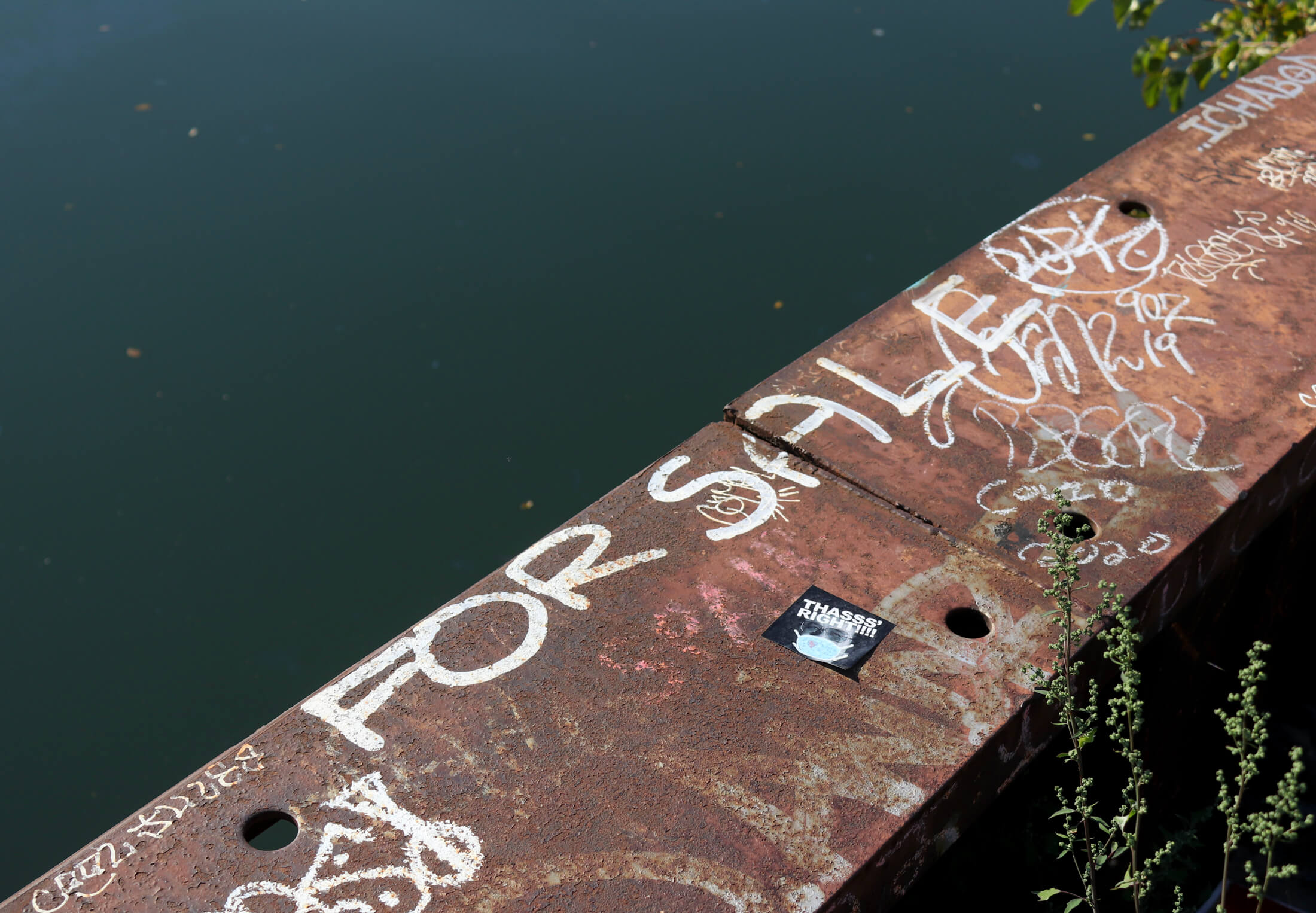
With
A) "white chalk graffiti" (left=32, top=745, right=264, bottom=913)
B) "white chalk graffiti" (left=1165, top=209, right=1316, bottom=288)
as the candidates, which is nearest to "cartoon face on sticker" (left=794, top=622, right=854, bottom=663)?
"white chalk graffiti" (left=32, top=745, right=264, bottom=913)

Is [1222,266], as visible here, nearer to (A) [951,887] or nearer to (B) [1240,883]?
(B) [1240,883]

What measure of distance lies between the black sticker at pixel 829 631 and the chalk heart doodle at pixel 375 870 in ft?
1.92

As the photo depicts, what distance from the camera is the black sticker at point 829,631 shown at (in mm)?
1779

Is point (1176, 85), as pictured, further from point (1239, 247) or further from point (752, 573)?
point (752, 573)

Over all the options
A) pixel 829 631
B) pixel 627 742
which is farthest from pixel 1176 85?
pixel 627 742

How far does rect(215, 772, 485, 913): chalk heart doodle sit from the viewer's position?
147cm

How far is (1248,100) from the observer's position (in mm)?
3211

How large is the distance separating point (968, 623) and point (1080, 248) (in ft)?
3.97

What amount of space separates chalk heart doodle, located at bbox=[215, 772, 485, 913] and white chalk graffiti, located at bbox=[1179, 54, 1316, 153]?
263cm

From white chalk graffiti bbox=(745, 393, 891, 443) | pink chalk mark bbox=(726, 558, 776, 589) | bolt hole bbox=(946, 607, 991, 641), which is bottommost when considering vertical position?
bolt hole bbox=(946, 607, 991, 641)

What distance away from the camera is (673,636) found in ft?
5.94

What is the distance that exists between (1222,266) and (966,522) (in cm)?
110

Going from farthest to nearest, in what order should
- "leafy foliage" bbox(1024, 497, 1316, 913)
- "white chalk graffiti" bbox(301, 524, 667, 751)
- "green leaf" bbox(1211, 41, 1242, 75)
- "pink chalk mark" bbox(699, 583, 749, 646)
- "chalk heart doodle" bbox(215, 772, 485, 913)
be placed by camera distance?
"green leaf" bbox(1211, 41, 1242, 75) → "pink chalk mark" bbox(699, 583, 749, 646) → "white chalk graffiti" bbox(301, 524, 667, 751) → "chalk heart doodle" bbox(215, 772, 485, 913) → "leafy foliage" bbox(1024, 497, 1316, 913)

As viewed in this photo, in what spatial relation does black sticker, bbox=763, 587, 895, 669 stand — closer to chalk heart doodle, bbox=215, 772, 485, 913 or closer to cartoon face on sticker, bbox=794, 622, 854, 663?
cartoon face on sticker, bbox=794, 622, 854, 663
